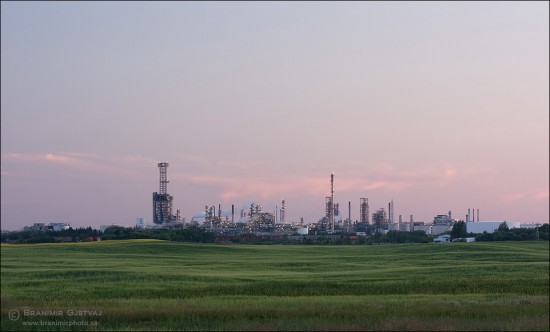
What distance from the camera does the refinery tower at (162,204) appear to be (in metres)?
115

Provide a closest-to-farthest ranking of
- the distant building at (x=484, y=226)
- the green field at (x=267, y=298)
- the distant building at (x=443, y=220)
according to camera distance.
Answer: the green field at (x=267, y=298)
the distant building at (x=484, y=226)
the distant building at (x=443, y=220)

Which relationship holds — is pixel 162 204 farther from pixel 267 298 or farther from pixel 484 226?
pixel 267 298

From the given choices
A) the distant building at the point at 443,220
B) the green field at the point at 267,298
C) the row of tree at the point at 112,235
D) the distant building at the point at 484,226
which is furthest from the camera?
the distant building at the point at 443,220

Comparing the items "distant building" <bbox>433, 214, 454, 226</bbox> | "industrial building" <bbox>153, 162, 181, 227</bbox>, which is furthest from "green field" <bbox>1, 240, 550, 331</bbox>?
"distant building" <bbox>433, 214, 454, 226</bbox>

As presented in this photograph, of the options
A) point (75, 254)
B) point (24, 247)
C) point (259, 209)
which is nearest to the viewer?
point (24, 247)

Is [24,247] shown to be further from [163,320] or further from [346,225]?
[346,225]

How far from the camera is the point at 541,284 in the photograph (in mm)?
36812

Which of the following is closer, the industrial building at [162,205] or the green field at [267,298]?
the green field at [267,298]

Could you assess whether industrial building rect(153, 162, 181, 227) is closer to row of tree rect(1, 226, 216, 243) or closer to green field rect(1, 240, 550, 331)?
row of tree rect(1, 226, 216, 243)

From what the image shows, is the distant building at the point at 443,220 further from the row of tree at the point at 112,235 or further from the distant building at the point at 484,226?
the row of tree at the point at 112,235

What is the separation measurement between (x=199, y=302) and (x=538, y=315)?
12.2 m

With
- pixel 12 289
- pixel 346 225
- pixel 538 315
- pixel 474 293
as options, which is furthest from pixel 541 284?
pixel 346 225

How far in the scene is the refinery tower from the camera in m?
115

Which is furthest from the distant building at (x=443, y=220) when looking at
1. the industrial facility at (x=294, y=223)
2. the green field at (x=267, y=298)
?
the green field at (x=267, y=298)
